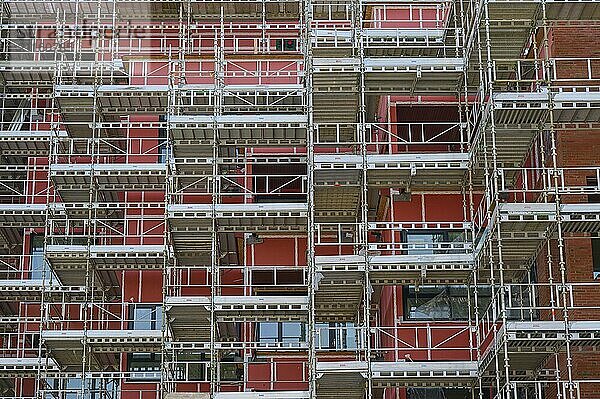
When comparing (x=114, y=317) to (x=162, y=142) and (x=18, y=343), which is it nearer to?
(x=18, y=343)

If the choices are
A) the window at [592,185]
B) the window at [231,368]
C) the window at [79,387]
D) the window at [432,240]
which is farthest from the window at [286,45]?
the window at [592,185]

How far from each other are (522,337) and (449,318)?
5694 millimetres

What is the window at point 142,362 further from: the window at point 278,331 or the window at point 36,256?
the window at point 36,256

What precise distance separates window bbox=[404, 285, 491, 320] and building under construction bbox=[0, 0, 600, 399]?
0.14 feet

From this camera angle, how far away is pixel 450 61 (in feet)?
95.9

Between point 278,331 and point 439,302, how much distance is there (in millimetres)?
4656

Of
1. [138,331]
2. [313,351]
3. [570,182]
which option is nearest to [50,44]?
[138,331]

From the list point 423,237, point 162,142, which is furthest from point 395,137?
point 162,142

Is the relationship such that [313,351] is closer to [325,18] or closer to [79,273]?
[79,273]

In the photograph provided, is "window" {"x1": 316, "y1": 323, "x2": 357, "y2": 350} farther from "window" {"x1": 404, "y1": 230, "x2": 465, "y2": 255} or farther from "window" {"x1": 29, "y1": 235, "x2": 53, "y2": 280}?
"window" {"x1": 29, "y1": 235, "x2": 53, "y2": 280}

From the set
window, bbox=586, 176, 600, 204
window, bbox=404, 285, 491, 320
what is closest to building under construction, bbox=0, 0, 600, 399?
window, bbox=404, 285, 491, 320

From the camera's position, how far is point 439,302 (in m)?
29.5

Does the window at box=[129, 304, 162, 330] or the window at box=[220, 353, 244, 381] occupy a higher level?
the window at box=[129, 304, 162, 330]

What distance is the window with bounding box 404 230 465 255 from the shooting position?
97.0 ft
